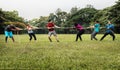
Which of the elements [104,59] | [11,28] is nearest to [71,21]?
[11,28]

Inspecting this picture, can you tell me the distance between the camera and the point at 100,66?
9.20 meters

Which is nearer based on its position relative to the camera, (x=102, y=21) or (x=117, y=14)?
(x=117, y=14)

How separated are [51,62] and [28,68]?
127 centimetres

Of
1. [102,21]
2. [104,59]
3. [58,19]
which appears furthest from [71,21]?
[104,59]

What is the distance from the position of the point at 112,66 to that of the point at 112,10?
217ft

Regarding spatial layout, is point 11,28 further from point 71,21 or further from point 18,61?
point 71,21

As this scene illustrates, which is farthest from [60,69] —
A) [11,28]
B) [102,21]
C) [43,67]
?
[102,21]

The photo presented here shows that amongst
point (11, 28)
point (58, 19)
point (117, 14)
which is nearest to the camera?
point (11, 28)

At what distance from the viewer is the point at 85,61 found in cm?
1013

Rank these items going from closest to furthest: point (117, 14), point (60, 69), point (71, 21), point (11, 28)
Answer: point (60, 69) < point (11, 28) < point (117, 14) < point (71, 21)

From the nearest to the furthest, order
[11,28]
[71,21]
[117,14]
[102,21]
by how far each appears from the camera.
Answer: [11,28]
[117,14]
[102,21]
[71,21]

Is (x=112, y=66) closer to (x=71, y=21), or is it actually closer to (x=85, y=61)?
(x=85, y=61)

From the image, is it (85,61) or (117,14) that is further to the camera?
(117,14)

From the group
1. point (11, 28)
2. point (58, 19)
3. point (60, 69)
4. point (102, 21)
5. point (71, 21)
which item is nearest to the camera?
point (60, 69)
